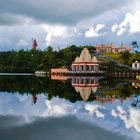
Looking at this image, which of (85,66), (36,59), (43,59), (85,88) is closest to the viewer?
(85,88)

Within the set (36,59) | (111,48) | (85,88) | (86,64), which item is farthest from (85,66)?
(111,48)

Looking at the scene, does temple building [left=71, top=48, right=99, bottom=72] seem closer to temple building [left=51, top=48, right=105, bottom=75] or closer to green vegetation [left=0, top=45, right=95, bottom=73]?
temple building [left=51, top=48, right=105, bottom=75]

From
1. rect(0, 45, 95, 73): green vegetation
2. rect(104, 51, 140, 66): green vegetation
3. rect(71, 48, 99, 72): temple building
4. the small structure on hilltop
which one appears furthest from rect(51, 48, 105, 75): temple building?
the small structure on hilltop

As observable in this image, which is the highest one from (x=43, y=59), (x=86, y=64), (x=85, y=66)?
(x=43, y=59)

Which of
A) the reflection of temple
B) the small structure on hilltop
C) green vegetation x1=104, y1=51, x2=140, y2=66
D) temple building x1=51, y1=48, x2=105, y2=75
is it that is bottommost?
the reflection of temple

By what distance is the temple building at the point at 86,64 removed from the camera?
96.2m

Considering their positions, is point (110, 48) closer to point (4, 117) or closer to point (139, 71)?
point (139, 71)

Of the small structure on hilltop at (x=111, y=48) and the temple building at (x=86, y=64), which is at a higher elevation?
the small structure on hilltop at (x=111, y=48)

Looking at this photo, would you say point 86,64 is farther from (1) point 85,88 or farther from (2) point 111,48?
(2) point 111,48

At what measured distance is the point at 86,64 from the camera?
317 feet

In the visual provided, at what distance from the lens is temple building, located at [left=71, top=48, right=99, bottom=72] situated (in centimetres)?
9619

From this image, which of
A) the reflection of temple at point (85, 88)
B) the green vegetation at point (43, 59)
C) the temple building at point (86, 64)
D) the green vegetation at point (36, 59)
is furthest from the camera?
the green vegetation at point (36, 59)

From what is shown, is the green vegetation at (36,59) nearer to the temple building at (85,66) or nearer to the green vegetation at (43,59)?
the green vegetation at (43,59)

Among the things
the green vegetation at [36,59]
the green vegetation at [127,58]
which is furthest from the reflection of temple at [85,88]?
the green vegetation at [127,58]
